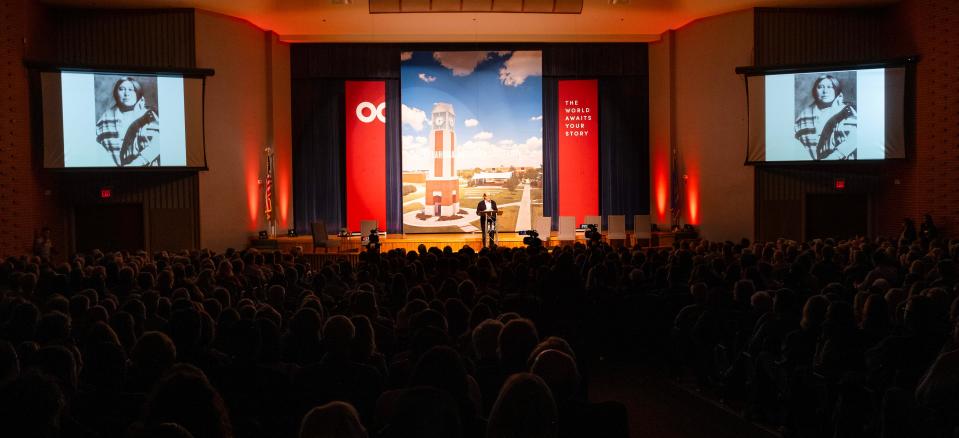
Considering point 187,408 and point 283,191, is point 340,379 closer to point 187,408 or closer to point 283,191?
point 187,408

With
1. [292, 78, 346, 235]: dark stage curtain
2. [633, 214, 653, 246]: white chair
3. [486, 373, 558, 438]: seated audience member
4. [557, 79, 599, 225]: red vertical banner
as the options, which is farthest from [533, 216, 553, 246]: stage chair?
[486, 373, 558, 438]: seated audience member

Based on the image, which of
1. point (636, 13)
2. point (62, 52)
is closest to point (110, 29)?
point (62, 52)

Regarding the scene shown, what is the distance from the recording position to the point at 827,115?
16.9 meters

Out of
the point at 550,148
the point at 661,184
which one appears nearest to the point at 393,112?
the point at 550,148

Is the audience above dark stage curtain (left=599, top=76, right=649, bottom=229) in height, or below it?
below

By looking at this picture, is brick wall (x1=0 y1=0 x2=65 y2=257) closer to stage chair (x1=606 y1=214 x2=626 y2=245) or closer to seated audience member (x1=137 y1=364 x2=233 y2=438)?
stage chair (x1=606 y1=214 x2=626 y2=245)

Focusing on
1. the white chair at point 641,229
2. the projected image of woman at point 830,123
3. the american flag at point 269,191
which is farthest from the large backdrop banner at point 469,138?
the projected image of woman at point 830,123

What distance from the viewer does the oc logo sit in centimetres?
2147

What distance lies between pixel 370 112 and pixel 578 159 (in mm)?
5988

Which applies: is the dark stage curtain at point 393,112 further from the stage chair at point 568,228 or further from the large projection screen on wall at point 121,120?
the large projection screen on wall at point 121,120

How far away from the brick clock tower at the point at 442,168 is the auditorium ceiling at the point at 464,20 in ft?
6.96

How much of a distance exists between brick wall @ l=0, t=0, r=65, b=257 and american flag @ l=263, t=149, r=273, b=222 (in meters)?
Result: 5.25

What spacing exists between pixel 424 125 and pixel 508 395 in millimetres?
19008

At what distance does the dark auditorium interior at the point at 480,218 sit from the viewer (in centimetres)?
405
